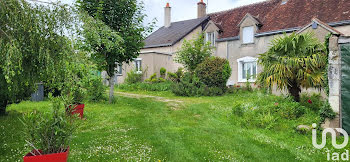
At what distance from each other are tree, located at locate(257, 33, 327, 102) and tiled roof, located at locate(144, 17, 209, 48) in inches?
553

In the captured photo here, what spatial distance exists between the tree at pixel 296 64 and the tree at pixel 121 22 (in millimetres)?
5969

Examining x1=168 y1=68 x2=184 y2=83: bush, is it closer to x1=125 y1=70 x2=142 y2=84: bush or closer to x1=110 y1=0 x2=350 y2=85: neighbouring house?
x1=110 y1=0 x2=350 y2=85: neighbouring house

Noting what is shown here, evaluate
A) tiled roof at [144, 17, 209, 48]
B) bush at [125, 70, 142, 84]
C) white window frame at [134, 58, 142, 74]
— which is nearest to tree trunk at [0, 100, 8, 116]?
bush at [125, 70, 142, 84]

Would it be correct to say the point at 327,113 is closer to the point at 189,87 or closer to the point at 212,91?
the point at 212,91

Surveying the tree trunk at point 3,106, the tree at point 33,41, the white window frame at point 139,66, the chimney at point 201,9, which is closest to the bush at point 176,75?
the white window frame at point 139,66

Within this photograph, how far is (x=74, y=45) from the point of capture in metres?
5.01

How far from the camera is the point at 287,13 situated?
59.1 ft

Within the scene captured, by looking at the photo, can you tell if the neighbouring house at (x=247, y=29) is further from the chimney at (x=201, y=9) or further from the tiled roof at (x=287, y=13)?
the chimney at (x=201, y=9)

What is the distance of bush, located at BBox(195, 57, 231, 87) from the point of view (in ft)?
51.1

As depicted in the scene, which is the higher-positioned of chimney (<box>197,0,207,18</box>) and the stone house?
chimney (<box>197,0,207,18</box>)

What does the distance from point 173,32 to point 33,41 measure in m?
21.5

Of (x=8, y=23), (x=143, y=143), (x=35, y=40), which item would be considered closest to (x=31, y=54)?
(x=35, y=40)

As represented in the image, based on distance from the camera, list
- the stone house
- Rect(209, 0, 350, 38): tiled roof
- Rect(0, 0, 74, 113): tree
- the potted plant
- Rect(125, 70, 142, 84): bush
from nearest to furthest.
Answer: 1. the potted plant
2. Rect(0, 0, 74, 113): tree
3. the stone house
4. Rect(209, 0, 350, 38): tiled roof
5. Rect(125, 70, 142, 84): bush

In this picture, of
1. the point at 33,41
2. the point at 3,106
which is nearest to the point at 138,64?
the point at 3,106
